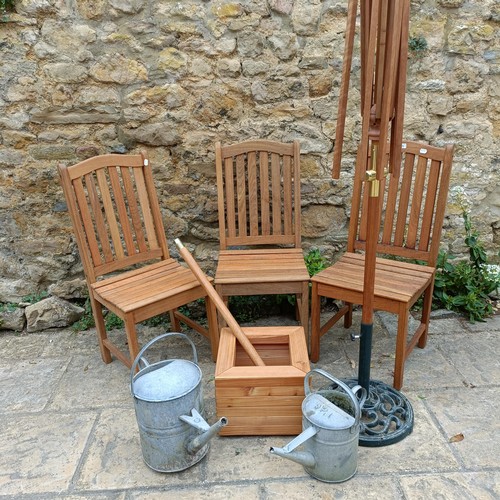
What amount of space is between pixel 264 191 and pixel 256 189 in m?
0.05

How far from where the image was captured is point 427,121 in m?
3.16

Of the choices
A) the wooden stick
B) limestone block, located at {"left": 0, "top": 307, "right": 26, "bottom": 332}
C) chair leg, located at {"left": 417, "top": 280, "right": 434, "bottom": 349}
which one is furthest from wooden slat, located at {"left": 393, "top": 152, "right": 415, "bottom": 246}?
limestone block, located at {"left": 0, "top": 307, "right": 26, "bottom": 332}

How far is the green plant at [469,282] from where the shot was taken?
3.22 m

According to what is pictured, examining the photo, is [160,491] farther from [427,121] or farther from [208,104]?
[427,121]

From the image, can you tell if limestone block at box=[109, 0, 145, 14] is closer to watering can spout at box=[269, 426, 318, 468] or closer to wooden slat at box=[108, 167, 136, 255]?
wooden slat at box=[108, 167, 136, 255]

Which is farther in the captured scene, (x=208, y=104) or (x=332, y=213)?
(x=332, y=213)

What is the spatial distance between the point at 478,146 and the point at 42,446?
3.17m

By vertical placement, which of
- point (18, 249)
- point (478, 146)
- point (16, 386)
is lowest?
point (16, 386)

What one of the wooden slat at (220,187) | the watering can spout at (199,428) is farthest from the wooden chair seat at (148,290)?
the watering can spout at (199,428)

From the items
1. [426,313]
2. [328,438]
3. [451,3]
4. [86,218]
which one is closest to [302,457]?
[328,438]

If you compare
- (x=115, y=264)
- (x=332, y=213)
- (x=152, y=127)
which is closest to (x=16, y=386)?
(x=115, y=264)

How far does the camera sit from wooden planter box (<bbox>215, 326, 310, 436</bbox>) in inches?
82.0

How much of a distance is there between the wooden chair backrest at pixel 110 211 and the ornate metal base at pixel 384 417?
1.44 metres

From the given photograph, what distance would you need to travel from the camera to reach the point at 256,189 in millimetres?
2953
